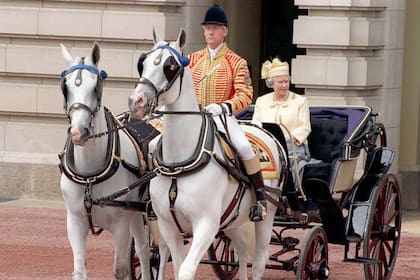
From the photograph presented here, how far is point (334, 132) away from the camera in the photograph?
12.4 metres

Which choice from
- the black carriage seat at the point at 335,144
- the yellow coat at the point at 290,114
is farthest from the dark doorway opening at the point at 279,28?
the yellow coat at the point at 290,114

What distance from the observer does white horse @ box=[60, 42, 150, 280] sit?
10.5m

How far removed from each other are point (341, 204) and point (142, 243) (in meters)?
2.00

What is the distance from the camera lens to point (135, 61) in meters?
17.4

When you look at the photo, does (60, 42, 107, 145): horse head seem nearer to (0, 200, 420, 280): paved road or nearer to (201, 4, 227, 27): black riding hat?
(201, 4, 227, 27): black riding hat

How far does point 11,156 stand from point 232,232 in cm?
660

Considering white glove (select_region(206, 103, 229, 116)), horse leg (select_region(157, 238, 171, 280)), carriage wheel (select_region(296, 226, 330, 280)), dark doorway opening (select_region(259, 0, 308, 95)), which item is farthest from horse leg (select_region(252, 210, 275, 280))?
dark doorway opening (select_region(259, 0, 308, 95))

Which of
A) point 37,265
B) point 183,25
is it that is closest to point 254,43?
point 183,25

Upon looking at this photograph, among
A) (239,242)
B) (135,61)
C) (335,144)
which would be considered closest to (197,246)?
(239,242)

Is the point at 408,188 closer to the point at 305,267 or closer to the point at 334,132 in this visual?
the point at 334,132

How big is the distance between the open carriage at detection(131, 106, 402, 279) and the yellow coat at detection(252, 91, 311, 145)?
0.95 feet

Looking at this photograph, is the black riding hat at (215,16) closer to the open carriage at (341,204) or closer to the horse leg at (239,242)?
the open carriage at (341,204)

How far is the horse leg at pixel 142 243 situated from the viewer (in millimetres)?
11281

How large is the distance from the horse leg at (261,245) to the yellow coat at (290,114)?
2.97 ft
